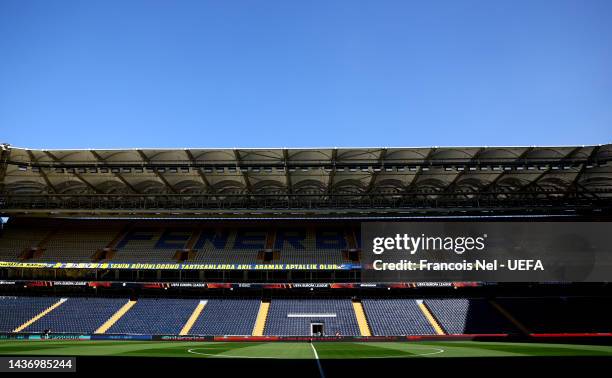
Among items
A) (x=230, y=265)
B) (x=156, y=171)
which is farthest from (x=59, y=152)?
(x=230, y=265)

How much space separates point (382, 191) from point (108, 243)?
28579mm

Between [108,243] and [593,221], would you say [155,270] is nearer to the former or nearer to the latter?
[108,243]

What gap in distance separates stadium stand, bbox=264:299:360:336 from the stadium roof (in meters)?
8.47

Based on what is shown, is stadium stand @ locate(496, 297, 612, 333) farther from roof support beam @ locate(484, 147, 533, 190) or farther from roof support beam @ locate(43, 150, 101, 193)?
roof support beam @ locate(43, 150, 101, 193)

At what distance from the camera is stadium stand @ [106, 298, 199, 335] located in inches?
1395

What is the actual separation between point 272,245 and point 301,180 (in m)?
9.42

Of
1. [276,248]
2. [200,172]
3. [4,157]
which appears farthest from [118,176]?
[276,248]

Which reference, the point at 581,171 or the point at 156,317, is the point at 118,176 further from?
the point at 581,171

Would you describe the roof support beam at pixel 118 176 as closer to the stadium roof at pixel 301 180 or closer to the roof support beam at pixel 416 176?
the stadium roof at pixel 301 180

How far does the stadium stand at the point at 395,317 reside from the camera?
117ft

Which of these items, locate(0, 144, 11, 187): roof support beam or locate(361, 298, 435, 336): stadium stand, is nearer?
locate(0, 144, 11, 187): roof support beam

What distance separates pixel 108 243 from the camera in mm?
45656

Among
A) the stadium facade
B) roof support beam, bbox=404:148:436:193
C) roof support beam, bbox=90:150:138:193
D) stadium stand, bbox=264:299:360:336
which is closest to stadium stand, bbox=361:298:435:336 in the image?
the stadium facade

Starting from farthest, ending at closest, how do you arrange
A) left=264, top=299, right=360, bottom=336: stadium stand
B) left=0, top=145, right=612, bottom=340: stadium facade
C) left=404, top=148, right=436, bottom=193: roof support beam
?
left=264, top=299, right=360, bottom=336: stadium stand → left=0, top=145, right=612, bottom=340: stadium facade → left=404, top=148, right=436, bottom=193: roof support beam
